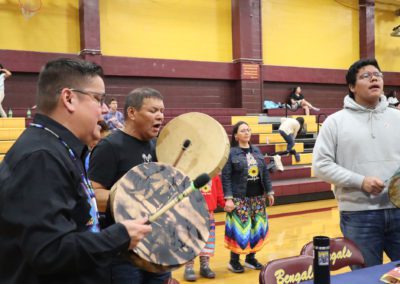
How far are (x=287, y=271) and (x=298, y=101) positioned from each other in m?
10.4

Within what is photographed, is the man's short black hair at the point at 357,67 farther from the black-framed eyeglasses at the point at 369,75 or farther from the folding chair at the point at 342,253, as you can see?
the folding chair at the point at 342,253

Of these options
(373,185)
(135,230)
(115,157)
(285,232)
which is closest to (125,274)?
(115,157)

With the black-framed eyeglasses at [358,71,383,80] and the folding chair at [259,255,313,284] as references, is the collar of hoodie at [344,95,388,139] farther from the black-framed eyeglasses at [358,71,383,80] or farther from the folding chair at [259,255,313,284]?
the folding chair at [259,255,313,284]

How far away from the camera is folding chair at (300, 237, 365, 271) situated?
2.13 meters

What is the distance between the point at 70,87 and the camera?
4.16 ft

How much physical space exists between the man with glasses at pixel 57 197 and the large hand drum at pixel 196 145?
0.72 m

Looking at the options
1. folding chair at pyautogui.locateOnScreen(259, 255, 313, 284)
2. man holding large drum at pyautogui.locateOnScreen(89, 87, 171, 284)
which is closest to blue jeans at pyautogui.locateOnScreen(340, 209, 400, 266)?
folding chair at pyautogui.locateOnScreen(259, 255, 313, 284)

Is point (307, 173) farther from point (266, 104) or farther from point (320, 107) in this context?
point (320, 107)

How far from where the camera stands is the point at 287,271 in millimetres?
1895

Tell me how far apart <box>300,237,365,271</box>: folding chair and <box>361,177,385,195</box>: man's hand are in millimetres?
299

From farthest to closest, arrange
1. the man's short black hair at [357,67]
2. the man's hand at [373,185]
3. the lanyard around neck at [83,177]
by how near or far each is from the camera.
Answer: the man's short black hair at [357,67] < the man's hand at [373,185] < the lanyard around neck at [83,177]

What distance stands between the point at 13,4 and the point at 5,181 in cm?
937

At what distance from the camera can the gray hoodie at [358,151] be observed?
2.41 metres

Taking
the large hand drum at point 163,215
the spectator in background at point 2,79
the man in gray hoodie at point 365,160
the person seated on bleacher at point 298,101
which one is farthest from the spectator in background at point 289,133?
the large hand drum at point 163,215
